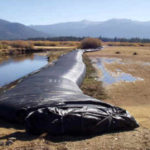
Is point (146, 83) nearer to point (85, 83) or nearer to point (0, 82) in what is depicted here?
point (85, 83)

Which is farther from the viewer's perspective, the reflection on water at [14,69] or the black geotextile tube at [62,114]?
the reflection on water at [14,69]

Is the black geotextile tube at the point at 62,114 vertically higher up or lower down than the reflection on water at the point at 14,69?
higher up

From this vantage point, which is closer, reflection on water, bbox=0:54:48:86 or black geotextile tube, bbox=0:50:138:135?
black geotextile tube, bbox=0:50:138:135

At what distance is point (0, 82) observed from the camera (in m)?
11.5

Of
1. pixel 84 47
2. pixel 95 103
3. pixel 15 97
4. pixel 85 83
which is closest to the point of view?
pixel 95 103

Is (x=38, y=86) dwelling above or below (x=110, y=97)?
above

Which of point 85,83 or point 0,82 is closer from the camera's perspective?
point 85,83

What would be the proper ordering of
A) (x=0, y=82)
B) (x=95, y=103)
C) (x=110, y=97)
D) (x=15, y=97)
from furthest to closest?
(x=0, y=82) → (x=110, y=97) → (x=15, y=97) → (x=95, y=103)

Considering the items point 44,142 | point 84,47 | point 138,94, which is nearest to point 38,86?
point 44,142

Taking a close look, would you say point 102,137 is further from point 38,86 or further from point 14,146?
point 38,86

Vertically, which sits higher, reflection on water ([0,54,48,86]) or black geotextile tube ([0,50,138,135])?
black geotextile tube ([0,50,138,135])

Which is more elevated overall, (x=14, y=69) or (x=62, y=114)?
(x=62, y=114)

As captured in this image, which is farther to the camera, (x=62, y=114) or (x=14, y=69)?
(x=14, y=69)

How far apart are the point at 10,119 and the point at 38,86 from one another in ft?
5.44
